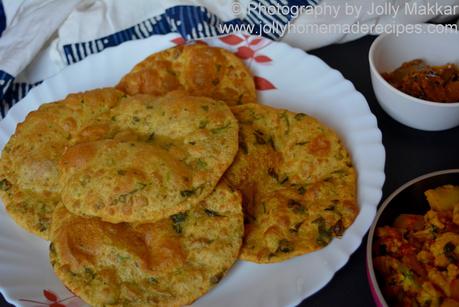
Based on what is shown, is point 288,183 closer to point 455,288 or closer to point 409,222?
point 409,222

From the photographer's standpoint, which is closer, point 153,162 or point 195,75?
point 153,162

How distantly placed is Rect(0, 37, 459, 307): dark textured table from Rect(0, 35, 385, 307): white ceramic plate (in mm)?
149

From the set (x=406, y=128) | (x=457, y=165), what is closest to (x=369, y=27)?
(x=406, y=128)

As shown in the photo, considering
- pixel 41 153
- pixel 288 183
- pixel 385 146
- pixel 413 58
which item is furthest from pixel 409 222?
pixel 41 153

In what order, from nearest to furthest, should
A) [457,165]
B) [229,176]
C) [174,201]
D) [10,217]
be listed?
[174,201] < [229,176] < [10,217] < [457,165]

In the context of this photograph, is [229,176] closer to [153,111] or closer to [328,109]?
[153,111]

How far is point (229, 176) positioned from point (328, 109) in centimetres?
68

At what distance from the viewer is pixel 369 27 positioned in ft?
9.07

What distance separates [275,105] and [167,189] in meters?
0.86

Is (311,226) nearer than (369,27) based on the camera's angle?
Yes

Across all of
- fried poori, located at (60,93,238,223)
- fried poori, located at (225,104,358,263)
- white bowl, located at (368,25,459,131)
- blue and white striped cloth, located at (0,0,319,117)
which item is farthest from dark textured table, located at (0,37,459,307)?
fried poori, located at (60,93,238,223)

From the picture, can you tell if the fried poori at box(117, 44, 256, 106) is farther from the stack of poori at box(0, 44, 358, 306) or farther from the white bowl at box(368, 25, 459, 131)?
the white bowl at box(368, 25, 459, 131)

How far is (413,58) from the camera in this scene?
246 cm

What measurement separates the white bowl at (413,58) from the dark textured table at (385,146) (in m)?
0.08
